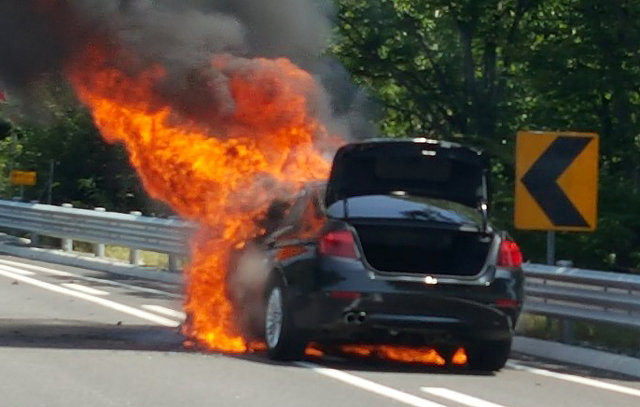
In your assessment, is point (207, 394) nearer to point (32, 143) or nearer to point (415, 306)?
point (415, 306)

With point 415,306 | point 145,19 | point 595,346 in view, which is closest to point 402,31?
point 145,19

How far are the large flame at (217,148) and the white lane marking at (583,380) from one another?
8.13ft

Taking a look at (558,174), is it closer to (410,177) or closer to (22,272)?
(410,177)

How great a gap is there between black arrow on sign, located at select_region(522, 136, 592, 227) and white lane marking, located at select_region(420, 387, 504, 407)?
3.77 m

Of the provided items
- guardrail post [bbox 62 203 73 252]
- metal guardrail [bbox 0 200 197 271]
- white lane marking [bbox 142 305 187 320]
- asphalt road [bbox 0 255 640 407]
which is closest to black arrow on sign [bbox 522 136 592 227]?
asphalt road [bbox 0 255 640 407]

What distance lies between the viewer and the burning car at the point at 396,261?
12.3 m

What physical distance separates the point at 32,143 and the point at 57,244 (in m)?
7.18

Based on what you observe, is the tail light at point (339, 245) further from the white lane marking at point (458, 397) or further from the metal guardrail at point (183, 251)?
the metal guardrail at point (183, 251)

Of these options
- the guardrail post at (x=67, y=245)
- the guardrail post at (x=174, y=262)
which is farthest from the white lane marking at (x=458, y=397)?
the guardrail post at (x=67, y=245)

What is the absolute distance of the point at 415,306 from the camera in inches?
484

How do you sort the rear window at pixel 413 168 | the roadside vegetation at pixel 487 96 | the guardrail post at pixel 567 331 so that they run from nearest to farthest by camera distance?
the rear window at pixel 413 168 → the guardrail post at pixel 567 331 → the roadside vegetation at pixel 487 96

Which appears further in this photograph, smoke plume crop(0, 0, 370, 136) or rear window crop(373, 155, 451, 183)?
smoke plume crop(0, 0, 370, 136)

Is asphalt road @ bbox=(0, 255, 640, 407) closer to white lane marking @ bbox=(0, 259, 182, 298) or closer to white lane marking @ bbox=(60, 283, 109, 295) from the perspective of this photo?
white lane marking @ bbox=(60, 283, 109, 295)

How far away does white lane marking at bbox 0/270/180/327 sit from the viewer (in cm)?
1617
